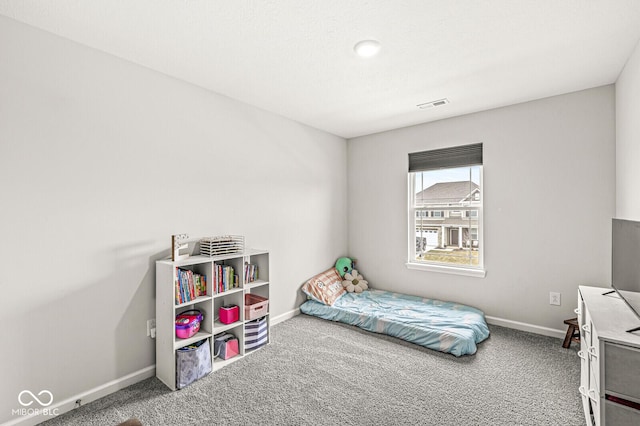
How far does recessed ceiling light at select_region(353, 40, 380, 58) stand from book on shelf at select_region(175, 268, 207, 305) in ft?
6.81

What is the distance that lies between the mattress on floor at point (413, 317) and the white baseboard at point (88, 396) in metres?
1.81

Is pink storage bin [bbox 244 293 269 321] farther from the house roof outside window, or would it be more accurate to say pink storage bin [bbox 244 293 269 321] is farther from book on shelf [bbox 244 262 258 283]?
the house roof outside window

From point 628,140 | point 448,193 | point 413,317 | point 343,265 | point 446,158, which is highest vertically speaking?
point 446,158

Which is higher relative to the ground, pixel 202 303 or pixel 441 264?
pixel 441 264

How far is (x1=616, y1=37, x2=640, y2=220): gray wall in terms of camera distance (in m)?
2.05

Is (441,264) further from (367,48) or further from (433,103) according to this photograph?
(367,48)

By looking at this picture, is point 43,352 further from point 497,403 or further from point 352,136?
point 352,136

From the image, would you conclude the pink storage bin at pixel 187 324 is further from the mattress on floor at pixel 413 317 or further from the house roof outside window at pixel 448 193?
the house roof outside window at pixel 448 193

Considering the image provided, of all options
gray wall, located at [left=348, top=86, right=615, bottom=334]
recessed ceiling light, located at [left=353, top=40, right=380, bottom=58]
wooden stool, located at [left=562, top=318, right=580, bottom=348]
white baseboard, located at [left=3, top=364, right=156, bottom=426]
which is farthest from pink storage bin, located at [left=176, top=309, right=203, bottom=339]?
wooden stool, located at [left=562, top=318, right=580, bottom=348]

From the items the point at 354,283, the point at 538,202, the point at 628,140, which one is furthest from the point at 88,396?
the point at 628,140

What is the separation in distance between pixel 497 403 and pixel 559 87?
2726 millimetres

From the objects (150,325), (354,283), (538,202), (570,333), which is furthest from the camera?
(354,283)

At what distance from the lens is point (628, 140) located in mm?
2271

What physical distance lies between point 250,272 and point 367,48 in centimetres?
216
